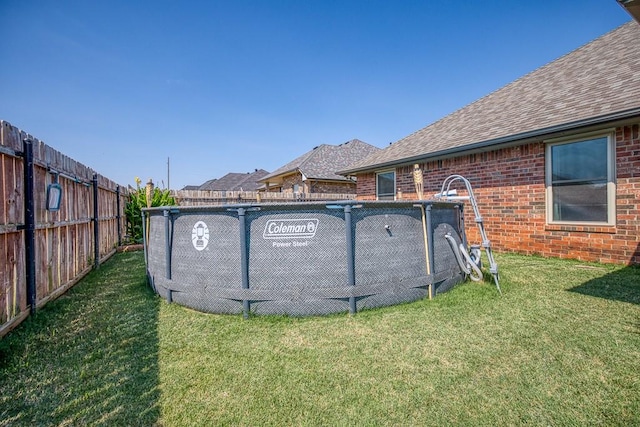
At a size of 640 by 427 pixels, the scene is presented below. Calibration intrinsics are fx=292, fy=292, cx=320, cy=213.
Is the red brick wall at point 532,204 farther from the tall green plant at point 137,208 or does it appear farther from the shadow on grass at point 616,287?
the tall green plant at point 137,208

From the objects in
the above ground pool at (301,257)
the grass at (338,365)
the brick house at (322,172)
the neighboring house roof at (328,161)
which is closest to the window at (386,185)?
the brick house at (322,172)

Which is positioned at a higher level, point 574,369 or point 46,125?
point 46,125

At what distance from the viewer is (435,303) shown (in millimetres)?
3840

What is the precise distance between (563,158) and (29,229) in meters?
9.23

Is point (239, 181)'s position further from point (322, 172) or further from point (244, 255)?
point (244, 255)

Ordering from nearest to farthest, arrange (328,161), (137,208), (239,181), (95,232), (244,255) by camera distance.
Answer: (244,255)
(95,232)
(137,208)
(328,161)
(239,181)

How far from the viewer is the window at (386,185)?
10.6 metres

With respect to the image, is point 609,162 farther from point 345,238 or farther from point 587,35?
point 587,35

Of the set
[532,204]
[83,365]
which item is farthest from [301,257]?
[532,204]

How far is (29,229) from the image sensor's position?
3.50 m

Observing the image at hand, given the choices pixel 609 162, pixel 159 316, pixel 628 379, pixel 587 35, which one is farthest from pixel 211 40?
pixel 587 35

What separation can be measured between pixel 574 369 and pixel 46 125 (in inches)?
768

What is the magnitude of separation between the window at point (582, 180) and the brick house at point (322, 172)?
10500mm

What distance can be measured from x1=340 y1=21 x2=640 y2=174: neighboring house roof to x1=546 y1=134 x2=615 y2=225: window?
2.08 feet
